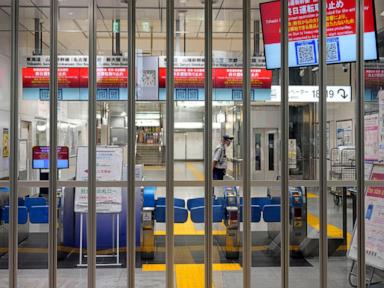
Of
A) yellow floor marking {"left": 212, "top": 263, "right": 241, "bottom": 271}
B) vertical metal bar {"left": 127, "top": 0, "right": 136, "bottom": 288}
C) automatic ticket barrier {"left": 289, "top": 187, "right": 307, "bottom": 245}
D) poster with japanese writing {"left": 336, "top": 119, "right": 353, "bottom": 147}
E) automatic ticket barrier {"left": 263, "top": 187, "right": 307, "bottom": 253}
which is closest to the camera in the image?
vertical metal bar {"left": 127, "top": 0, "right": 136, "bottom": 288}

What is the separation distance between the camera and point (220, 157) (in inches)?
207

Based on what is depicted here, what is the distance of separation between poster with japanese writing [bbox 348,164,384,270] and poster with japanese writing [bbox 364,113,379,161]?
0.16 meters

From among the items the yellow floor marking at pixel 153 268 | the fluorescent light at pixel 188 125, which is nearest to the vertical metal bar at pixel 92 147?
the fluorescent light at pixel 188 125

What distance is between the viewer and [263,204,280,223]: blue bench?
5352 mm

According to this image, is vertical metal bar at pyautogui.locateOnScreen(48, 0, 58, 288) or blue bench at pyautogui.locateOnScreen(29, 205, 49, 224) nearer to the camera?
vertical metal bar at pyautogui.locateOnScreen(48, 0, 58, 288)

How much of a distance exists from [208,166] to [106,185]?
1.04 metres

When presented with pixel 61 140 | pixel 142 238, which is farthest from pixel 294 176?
pixel 61 140

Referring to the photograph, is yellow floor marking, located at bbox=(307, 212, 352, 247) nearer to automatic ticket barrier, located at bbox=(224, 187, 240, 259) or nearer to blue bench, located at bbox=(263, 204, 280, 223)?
blue bench, located at bbox=(263, 204, 280, 223)

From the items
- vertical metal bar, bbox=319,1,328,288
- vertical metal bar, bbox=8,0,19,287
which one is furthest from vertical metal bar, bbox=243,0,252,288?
vertical metal bar, bbox=8,0,19,287

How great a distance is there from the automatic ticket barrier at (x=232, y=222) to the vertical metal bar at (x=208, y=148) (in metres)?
1.22

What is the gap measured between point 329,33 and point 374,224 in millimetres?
2079

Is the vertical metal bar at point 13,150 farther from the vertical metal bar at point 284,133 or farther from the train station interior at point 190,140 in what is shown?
the vertical metal bar at point 284,133

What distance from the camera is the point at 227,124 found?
5.88 meters

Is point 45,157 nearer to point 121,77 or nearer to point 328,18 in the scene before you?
point 121,77
